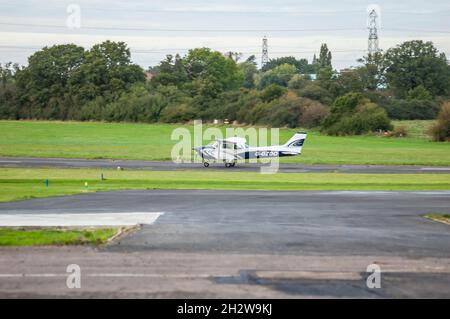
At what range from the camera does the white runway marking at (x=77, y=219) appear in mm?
19062

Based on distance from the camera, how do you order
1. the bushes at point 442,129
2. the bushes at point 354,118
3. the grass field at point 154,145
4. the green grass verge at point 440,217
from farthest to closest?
the bushes at point 354,118 < the bushes at point 442,129 < the grass field at point 154,145 < the green grass verge at point 440,217

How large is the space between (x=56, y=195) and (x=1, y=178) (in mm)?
12367

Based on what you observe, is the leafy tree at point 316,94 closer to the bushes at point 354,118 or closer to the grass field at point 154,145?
the bushes at point 354,118

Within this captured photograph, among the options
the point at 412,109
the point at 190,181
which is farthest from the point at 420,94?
the point at 190,181

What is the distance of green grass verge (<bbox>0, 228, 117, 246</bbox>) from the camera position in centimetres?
1590

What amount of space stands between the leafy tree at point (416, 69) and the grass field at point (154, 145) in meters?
38.2

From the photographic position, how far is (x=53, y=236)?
16672mm

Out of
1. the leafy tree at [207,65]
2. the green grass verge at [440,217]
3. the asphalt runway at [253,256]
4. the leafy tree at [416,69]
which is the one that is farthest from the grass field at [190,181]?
the leafy tree at [207,65]

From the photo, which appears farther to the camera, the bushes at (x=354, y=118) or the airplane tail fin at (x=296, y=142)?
the bushes at (x=354, y=118)

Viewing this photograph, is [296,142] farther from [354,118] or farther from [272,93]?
[272,93]

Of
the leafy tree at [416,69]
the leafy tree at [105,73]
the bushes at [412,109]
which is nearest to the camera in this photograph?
the bushes at [412,109]

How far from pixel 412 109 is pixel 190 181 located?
83.7 m

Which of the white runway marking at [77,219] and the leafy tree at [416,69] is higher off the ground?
the leafy tree at [416,69]
